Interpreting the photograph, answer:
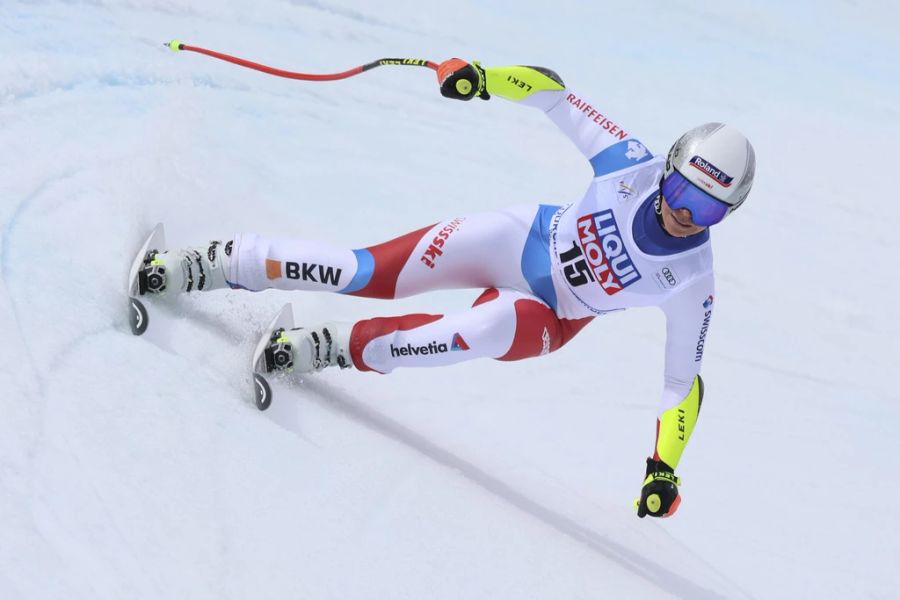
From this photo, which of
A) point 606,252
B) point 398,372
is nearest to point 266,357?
point 398,372

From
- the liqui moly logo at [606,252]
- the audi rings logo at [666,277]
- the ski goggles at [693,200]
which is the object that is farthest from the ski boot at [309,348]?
the ski goggles at [693,200]

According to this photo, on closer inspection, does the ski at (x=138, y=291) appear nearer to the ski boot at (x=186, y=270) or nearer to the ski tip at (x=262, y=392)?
the ski boot at (x=186, y=270)

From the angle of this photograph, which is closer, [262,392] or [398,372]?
[262,392]

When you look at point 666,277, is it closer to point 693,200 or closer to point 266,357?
point 693,200

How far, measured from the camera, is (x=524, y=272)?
3711 mm

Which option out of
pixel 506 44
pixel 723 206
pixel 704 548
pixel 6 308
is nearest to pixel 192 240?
pixel 6 308

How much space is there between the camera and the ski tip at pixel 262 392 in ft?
11.2

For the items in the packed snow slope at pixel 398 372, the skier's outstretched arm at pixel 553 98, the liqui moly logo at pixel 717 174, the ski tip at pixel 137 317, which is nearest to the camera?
the packed snow slope at pixel 398 372

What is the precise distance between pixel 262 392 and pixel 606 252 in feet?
3.93

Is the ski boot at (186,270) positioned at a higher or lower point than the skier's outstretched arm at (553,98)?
lower

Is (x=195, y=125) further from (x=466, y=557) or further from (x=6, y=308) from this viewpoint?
(x=466, y=557)

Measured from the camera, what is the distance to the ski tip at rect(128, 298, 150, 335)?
3377mm

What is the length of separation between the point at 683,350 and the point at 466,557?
Answer: 102cm

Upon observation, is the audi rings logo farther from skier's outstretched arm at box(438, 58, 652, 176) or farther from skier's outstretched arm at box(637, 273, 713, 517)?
skier's outstretched arm at box(438, 58, 652, 176)
